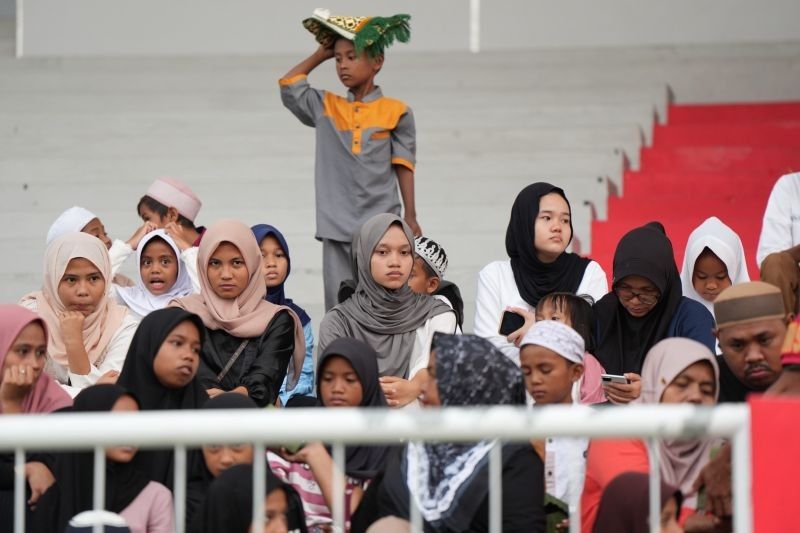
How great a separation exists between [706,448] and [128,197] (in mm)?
6020

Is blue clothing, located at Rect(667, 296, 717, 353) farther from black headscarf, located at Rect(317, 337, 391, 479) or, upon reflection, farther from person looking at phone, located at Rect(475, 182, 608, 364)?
black headscarf, located at Rect(317, 337, 391, 479)

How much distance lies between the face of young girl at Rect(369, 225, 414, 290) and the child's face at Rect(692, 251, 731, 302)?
114 centimetres

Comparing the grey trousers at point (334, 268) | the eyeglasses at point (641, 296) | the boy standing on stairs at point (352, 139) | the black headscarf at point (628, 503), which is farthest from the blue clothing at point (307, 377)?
the black headscarf at point (628, 503)

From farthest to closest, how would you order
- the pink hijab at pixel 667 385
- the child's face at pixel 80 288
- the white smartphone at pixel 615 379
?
the child's face at pixel 80 288 → the white smartphone at pixel 615 379 → the pink hijab at pixel 667 385

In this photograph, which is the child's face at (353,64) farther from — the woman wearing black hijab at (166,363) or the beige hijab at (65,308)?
the woman wearing black hijab at (166,363)

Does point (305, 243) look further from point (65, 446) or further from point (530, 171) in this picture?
point (65, 446)

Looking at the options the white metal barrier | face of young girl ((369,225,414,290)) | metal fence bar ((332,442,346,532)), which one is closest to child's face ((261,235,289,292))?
face of young girl ((369,225,414,290))

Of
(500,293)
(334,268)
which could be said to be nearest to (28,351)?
(500,293)

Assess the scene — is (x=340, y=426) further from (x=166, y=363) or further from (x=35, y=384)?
(x=35, y=384)

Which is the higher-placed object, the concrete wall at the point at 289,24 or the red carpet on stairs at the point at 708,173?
the concrete wall at the point at 289,24

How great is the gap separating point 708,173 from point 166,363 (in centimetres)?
580

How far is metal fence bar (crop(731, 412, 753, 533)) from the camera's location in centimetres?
379

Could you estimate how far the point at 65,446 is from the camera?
371 cm

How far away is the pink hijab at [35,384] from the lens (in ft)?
16.5
